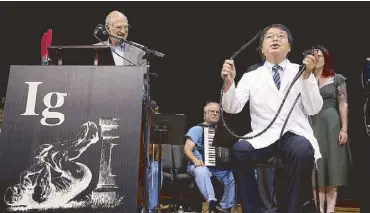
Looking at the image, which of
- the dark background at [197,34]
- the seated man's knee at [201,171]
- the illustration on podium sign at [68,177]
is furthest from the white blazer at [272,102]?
the dark background at [197,34]

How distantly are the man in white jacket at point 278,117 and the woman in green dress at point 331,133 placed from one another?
108cm

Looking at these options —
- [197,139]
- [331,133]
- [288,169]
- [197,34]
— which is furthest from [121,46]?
[197,34]

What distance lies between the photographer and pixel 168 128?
3598 mm

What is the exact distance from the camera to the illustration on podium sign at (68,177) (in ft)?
6.75

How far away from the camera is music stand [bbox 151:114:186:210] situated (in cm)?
348

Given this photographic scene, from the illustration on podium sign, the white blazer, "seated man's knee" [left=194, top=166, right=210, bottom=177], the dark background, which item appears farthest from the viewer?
the dark background

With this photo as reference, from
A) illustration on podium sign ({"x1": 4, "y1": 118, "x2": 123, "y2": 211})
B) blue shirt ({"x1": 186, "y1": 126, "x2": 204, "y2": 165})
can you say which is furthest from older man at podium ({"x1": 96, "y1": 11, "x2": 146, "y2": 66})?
blue shirt ({"x1": 186, "y1": 126, "x2": 204, "y2": 165})

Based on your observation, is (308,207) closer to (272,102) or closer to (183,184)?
(272,102)

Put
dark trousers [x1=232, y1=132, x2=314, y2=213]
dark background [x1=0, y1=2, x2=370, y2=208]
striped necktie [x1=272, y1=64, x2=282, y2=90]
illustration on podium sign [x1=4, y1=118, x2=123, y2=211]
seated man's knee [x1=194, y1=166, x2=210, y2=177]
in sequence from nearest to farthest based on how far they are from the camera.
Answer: illustration on podium sign [x1=4, y1=118, x2=123, y2=211]
dark trousers [x1=232, y1=132, x2=314, y2=213]
striped necktie [x1=272, y1=64, x2=282, y2=90]
seated man's knee [x1=194, y1=166, x2=210, y2=177]
dark background [x1=0, y1=2, x2=370, y2=208]

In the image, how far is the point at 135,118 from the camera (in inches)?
86.8

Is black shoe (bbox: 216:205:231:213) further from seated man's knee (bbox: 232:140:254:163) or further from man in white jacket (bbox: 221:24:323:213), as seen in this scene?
seated man's knee (bbox: 232:140:254:163)

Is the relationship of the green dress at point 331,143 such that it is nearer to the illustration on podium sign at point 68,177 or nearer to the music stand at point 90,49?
the music stand at point 90,49

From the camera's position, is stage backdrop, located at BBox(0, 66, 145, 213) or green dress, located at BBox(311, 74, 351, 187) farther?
green dress, located at BBox(311, 74, 351, 187)

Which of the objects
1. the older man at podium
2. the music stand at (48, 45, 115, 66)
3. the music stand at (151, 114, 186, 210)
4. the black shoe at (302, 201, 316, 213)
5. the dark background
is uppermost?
the dark background
